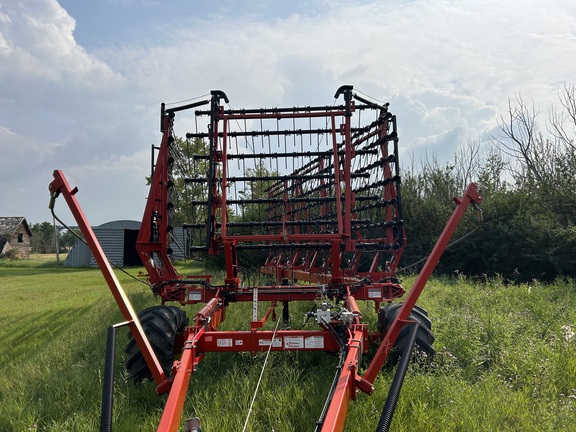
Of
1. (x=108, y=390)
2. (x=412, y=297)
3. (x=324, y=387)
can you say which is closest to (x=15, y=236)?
(x=324, y=387)

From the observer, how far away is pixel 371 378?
2.87m

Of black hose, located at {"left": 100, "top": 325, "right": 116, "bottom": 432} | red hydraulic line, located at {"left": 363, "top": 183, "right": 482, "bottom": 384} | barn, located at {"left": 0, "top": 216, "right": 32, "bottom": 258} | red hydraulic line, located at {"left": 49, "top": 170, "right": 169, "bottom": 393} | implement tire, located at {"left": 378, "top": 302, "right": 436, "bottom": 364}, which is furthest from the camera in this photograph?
barn, located at {"left": 0, "top": 216, "right": 32, "bottom": 258}

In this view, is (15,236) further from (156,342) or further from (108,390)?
(108,390)

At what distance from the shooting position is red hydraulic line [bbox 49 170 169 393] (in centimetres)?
278

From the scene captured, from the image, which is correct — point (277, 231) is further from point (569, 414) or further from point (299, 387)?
point (569, 414)

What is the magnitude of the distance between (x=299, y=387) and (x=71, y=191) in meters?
2.23

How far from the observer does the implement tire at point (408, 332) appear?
12.4 ft

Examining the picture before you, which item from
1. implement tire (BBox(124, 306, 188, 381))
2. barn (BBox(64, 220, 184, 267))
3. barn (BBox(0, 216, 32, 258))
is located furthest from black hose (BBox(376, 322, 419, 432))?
barn (BBox(0, 216, 32, 258))

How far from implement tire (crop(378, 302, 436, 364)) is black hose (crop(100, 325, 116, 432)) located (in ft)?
7.09

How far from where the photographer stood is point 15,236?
45719 mm

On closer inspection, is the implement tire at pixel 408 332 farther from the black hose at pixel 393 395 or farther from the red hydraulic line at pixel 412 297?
the black hose at pixel 393 395

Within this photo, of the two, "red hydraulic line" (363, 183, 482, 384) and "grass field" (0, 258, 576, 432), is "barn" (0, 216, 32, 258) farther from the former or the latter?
"red hydraulic line" (363, 183, 482, 384)

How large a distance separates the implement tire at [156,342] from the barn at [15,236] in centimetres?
4429

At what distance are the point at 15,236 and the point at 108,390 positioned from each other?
5078cm
